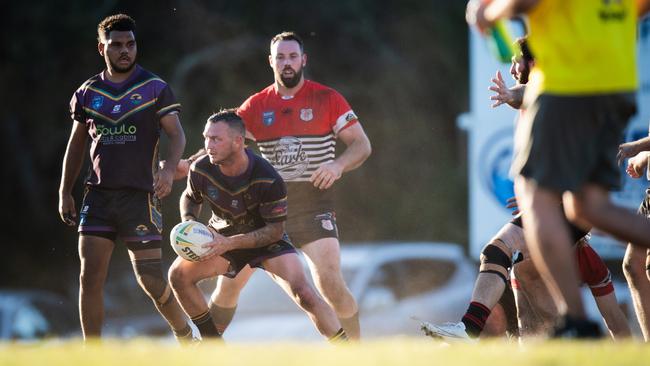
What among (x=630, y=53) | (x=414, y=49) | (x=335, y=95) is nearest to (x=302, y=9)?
(x=414, y=49)

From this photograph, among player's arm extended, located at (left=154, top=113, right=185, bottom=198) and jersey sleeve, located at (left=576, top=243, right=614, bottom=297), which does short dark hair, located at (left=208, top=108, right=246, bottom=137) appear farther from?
jersey sleeve, located at (left=576, top=243, right=614, bottom=297)

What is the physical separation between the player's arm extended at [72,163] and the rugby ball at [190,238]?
36.5 inches

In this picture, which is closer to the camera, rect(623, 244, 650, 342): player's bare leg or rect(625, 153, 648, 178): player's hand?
rect(625, 153, 648, 178): player's hand

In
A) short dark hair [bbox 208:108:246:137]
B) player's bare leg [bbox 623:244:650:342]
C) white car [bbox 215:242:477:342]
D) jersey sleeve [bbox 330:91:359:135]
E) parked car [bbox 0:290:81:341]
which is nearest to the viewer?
player's bare leg [bbox 623:244:650:342]

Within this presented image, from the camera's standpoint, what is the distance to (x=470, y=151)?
16438mm

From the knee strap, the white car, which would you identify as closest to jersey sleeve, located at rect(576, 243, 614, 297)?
the knee strap

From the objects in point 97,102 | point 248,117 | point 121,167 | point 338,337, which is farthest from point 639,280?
point 97,102

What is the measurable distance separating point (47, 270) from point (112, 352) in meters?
19.8

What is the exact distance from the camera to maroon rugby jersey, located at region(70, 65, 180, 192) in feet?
28.4

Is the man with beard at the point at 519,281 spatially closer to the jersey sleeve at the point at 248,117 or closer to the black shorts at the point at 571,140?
the black shorts at the point at 571,140

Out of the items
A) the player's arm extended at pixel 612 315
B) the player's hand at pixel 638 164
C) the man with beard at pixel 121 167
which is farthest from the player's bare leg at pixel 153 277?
the player's hand at pixel 638 164

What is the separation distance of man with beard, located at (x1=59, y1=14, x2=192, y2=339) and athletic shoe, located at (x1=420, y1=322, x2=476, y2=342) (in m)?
2.02

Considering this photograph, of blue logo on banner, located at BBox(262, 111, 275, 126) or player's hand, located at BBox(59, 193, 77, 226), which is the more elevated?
blue logo on banner, located at BBox(262, 111, 275, 126)

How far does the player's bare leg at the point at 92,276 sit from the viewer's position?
8.52m
